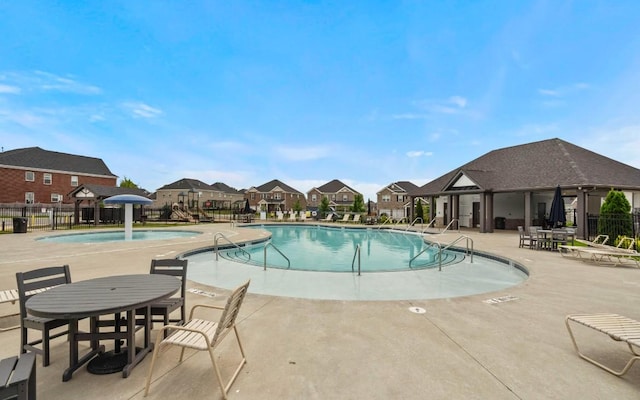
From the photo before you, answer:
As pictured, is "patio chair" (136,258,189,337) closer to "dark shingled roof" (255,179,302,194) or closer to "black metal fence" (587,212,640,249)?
"black metal fence" (587,212,640,249)

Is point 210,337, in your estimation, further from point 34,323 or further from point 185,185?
point 185,185

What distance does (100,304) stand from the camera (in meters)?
2.67

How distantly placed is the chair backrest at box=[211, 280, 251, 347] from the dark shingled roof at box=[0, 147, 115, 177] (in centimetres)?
4452

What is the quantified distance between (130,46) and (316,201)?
4646 centimetres

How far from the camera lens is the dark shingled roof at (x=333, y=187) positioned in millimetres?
61531

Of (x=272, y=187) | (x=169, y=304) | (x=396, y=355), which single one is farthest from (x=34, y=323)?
(x=272, y=187)

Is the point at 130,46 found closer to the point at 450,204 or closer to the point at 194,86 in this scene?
the point at 194,86

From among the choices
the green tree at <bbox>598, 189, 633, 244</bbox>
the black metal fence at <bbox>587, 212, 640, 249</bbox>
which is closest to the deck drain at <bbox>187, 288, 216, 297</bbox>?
the black metal fence at <bbox>587, 212, 640, 249</bbox>

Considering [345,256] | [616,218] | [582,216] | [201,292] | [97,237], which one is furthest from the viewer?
[97,237]

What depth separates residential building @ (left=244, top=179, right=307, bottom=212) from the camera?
60.0 meters

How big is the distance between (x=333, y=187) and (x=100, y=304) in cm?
6001

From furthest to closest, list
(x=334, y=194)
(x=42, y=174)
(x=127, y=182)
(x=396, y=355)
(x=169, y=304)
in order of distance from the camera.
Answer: (x=127, y=182) → (x=334, y=194) → (x=42, y=174) → (x=169, y=304) → (x=396, y=355)

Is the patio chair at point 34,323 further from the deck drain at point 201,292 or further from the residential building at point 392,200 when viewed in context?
the residential building at point 392,200

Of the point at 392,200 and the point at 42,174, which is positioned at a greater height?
the point at 42,174
